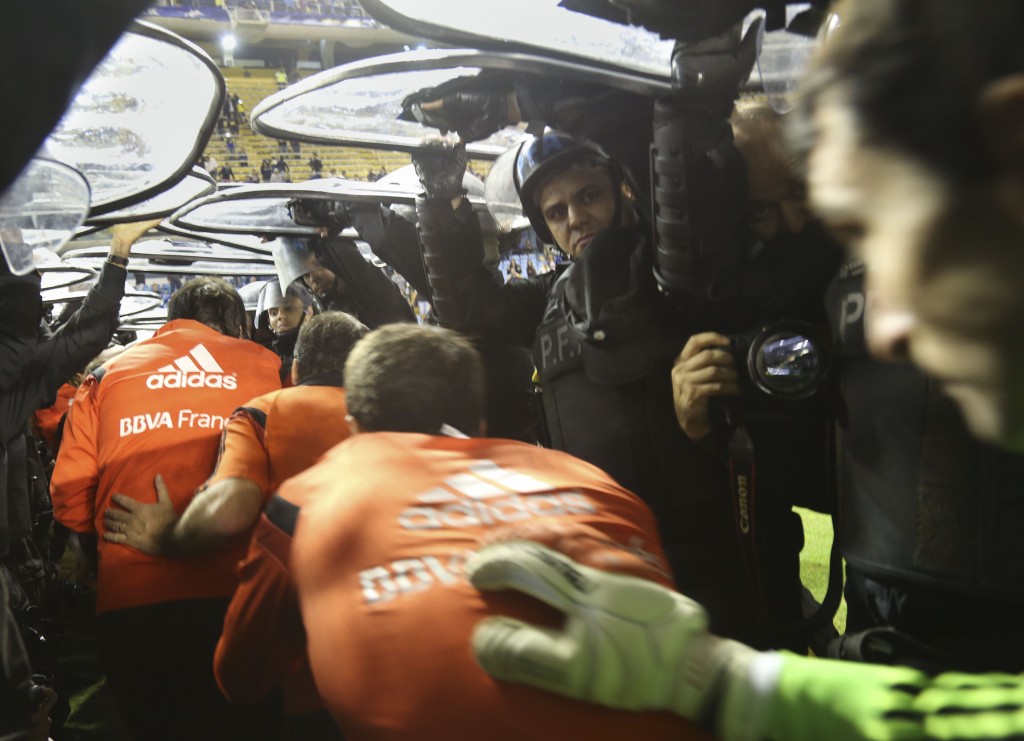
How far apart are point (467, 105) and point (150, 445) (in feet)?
4.32

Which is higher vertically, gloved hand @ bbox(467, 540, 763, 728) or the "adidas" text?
gloved hand @ bbox(467, 540, 763, 728)

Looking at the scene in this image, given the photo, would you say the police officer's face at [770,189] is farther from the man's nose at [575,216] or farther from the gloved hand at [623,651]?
the gloved hand at [623,651]

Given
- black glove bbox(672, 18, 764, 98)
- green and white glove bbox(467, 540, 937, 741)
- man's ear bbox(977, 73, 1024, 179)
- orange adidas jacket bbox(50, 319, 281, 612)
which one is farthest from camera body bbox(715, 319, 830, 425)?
orange adidas jacket bbox(50, 319, 281, 612)

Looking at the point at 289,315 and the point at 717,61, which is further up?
the point at 717,61

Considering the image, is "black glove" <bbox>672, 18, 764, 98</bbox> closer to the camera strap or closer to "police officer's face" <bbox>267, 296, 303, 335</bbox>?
the camera strap

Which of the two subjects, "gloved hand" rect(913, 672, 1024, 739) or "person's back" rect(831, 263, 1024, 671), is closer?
"gloved hand" rect(913, 672, 1024, 739)

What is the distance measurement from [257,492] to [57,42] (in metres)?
1.59

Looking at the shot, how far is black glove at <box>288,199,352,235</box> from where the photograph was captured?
366 cm

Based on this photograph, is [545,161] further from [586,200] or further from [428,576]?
[428,576]

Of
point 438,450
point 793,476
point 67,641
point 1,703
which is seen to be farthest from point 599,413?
point 67,641

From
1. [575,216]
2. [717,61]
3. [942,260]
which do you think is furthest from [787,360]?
[942,260]

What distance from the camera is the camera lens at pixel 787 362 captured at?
1509 mm

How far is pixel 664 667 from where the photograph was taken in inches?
33.8

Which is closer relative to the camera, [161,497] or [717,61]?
[717,61]
